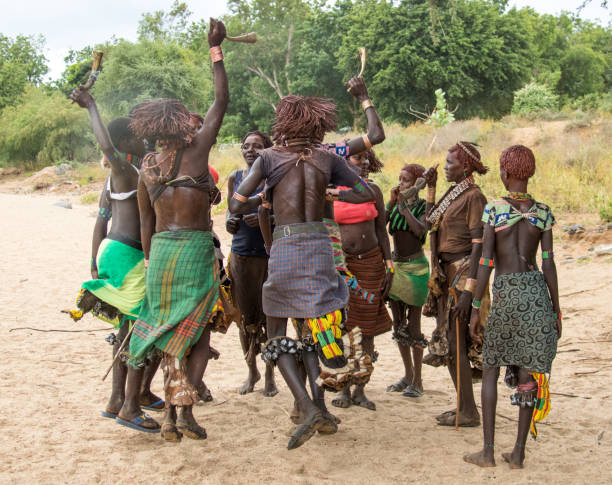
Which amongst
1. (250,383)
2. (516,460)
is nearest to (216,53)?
(250,383)

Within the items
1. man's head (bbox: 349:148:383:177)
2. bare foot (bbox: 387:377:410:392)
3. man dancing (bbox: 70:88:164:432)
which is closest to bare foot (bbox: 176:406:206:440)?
man dancing (bbox: 70:88:164:432)

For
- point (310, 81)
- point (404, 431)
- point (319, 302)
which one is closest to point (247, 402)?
point (404, 431)

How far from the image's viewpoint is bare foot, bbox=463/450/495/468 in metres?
3.59

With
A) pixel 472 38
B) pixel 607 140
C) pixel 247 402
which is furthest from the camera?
pixel 472 38

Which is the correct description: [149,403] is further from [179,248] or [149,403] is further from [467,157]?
[467,157]

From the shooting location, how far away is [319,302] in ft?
12.0

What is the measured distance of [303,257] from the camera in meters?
3.70

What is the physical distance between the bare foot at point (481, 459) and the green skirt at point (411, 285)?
1.60 meters

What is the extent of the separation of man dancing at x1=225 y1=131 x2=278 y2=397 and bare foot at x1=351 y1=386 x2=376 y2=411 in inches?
27.1

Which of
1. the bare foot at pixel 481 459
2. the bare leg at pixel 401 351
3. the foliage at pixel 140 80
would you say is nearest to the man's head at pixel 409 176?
the bare leg at pixel 401 351

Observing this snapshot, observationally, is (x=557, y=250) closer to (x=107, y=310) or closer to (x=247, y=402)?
(x=247, y=402)

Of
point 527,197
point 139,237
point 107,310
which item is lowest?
point 107,310

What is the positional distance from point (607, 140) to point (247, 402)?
1286 cm

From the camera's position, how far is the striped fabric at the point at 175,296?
3.79 metres
